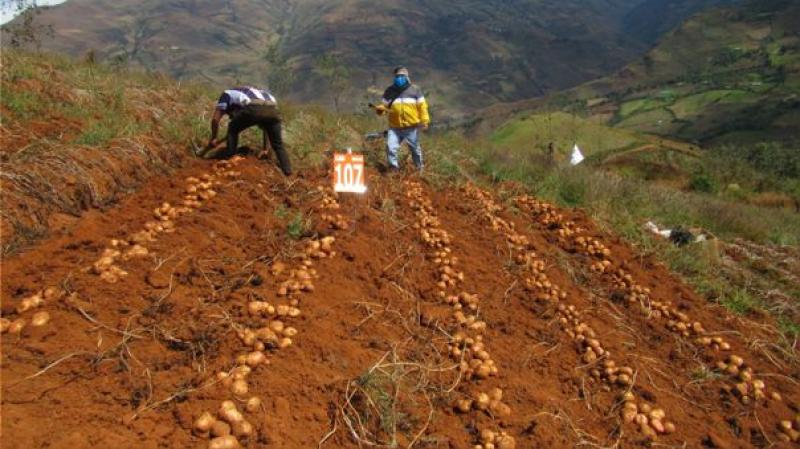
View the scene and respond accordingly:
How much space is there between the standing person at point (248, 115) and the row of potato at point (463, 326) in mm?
1676

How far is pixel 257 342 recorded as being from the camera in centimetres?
285

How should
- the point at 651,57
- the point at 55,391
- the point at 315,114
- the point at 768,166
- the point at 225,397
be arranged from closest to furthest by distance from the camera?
1. the point at 55,391
2. the point at 225,397
3. the point at 315,114
4. the point at 768,166
5. the point at 651,57

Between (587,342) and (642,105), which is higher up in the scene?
(587,342)

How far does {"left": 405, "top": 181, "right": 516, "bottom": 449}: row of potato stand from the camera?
288 cm

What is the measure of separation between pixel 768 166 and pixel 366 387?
24106mm

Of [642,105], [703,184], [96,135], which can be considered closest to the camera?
[96,135]

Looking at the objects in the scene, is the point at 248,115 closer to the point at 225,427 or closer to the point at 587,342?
the point at 225,427

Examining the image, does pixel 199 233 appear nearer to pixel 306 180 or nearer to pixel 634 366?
pixel 306 180

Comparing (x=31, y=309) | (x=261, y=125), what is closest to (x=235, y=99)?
(x=261, y=125)

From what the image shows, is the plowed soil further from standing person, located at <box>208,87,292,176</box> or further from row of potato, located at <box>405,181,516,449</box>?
standing person, located at <box>208,87,292,176</box>

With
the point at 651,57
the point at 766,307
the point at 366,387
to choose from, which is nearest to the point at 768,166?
the point at 766,307

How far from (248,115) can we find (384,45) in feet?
561

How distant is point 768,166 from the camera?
20.3 m

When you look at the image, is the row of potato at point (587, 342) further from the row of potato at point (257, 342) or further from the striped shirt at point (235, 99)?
the striped shirt at point (235, 99)
